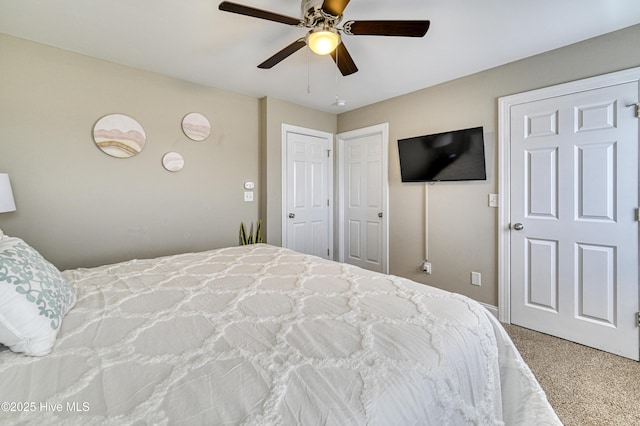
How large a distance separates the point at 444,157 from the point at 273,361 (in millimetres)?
2784

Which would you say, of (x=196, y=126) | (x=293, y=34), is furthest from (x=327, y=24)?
(x=196, y=126)

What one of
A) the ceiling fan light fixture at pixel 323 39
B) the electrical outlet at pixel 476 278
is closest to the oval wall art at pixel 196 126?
the ceiling fan light fixture at pixel 323 39

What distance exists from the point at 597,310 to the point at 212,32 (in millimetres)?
3695

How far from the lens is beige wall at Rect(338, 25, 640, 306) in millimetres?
2203

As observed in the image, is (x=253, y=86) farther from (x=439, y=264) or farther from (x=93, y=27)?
(x=439, y=264)

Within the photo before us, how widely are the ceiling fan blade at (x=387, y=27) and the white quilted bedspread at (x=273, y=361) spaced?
142cm

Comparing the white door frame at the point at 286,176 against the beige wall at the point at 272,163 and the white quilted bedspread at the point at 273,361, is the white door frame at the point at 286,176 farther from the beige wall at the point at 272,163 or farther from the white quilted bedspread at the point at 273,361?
the white quilted bedspread at the point at 273,361

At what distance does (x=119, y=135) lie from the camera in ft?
8.30

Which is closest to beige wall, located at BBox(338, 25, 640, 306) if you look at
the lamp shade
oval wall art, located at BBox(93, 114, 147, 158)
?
oval wall art, located at BBox(93, 114, 147, 158)

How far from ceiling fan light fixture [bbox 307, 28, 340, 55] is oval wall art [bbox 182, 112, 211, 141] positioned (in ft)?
6.04

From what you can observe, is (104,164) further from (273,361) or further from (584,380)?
(584,380)

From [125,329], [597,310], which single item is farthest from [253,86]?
[597,310]

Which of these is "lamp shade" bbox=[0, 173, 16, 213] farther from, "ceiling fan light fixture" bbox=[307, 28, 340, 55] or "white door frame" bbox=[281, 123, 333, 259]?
"white door frame" bbox=[281, 123, 333, 259]

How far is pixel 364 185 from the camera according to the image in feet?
12.6
